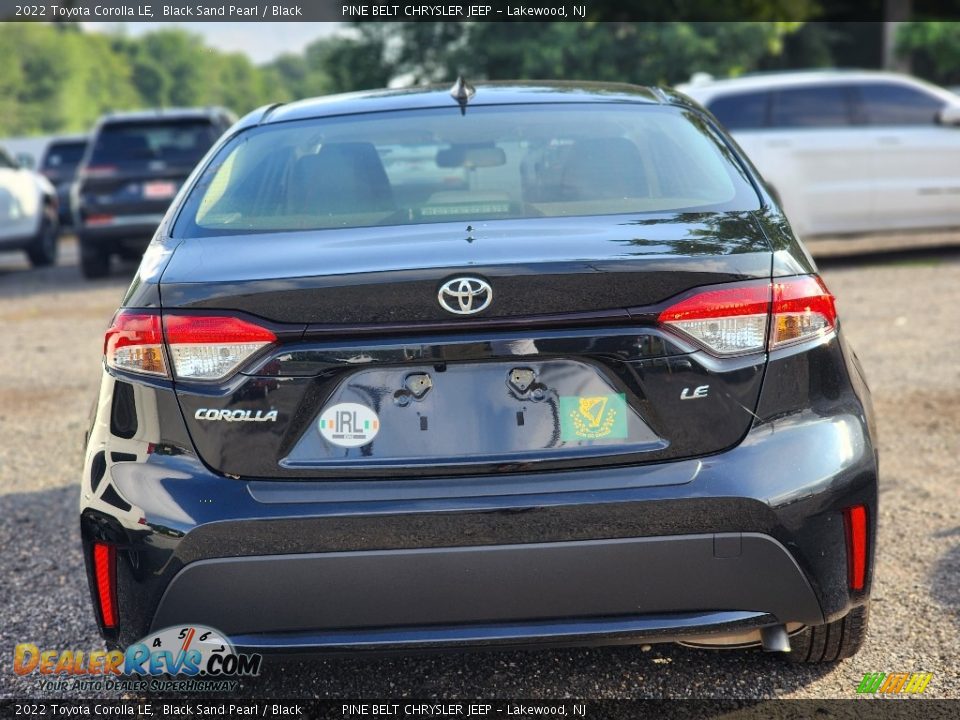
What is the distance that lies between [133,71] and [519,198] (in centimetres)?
11171

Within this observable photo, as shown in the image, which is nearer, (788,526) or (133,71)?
(788,526)

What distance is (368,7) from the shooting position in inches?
1038

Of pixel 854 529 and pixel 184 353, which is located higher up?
pixel 184 353

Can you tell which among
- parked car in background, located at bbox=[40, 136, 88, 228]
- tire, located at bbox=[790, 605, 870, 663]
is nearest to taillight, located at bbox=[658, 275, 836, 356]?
tire, located at bbox=[790, 605, 870, 663]

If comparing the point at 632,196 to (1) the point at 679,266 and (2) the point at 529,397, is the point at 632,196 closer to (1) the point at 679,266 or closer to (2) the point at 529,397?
(1) the point at 679,266

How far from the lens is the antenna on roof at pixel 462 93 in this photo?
3664 mm

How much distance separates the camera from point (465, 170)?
340 centimetres

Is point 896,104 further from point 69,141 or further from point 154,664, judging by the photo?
point 69,141

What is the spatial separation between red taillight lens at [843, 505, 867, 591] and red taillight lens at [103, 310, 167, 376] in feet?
5.17

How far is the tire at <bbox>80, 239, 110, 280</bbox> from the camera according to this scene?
44.2 ft

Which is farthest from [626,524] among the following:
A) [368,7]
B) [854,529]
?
[368,7]

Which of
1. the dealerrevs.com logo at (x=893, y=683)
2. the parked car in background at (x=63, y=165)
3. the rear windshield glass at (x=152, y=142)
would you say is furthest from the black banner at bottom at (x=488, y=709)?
the parked car in background at (x=63, y=165)

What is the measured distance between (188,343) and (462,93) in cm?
148

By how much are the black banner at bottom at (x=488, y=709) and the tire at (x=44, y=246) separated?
42.7ft
